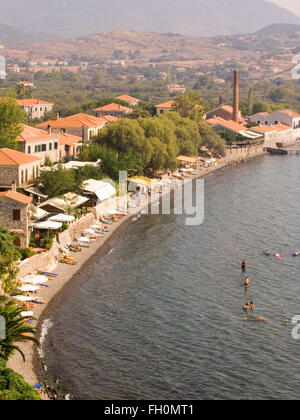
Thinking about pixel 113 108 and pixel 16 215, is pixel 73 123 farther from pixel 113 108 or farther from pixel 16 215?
pixel 16 215

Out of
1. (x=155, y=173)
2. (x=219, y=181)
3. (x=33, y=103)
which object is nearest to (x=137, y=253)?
(x=155, y=173)

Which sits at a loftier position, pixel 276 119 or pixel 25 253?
pixel 25 253

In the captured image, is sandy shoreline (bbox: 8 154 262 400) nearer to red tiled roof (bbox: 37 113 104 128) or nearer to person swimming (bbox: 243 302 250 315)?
person swimming (bbox: 243 302 250 315)

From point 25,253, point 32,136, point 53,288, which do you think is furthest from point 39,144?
point 53,288

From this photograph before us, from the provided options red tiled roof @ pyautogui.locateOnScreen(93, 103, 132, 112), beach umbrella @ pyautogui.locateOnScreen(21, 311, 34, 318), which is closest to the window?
beach umbrella @ pyautogui.locateOnScreen(21, 311, 34, 318)

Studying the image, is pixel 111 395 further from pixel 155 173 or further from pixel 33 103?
pixel 33 103
